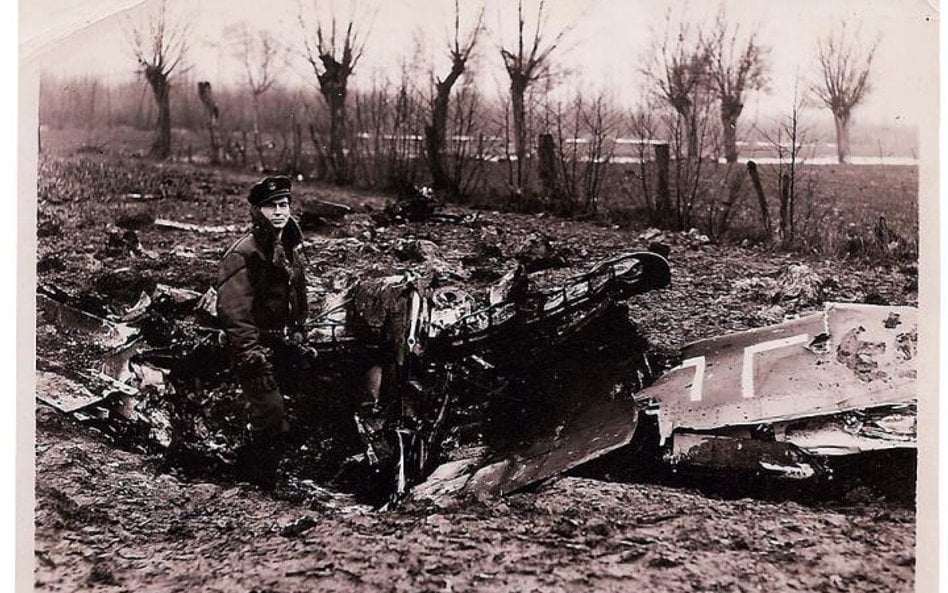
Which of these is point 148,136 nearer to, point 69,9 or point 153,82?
point 153,82

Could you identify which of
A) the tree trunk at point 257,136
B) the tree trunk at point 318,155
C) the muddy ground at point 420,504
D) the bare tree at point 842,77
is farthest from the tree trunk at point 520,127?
the bare tree at point 842,77

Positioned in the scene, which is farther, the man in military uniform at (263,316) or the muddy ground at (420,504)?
the man in military uniform at (263,316)

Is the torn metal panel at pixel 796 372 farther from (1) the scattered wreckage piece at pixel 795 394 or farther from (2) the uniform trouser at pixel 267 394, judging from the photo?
(2) the uniform trouser at pixel 267 394

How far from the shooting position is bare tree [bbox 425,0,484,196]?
3.49 meters

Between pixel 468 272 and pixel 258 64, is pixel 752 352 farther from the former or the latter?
pixel 258 64

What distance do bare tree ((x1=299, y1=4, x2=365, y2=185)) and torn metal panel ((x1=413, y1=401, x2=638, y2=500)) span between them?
1205 mm

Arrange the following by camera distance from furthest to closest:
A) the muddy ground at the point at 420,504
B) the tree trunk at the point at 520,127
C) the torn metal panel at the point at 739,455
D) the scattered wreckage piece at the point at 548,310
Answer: the tree trunk at the point at 520,127 → the scattered wreckage piece at the point at 548,310 → the torn metal panel at the point at 739,455 → the muddy ground at the point at 420,504

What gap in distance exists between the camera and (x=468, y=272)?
3.45 meters

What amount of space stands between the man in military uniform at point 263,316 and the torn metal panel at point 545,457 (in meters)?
0.61

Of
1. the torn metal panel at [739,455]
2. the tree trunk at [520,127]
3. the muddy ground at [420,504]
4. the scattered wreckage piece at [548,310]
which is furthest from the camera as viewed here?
the tree trunk at [520,127]

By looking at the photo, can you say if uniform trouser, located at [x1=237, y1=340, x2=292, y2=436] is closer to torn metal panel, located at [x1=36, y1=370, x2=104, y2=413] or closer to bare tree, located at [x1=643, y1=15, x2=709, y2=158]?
torn metal panel, located at [x1=36, y1=370, x2=104, y2=413]

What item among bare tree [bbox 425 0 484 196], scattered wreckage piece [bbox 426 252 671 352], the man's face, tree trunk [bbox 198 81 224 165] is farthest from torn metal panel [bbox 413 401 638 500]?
tree trunk [bbox 198 81 224 165]

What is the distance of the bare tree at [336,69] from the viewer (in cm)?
350

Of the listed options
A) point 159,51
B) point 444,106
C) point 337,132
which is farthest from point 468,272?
point 159,51
